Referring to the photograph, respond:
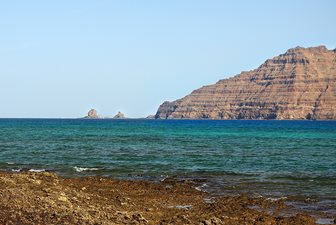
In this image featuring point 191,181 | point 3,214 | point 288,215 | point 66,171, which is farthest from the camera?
point 66,171

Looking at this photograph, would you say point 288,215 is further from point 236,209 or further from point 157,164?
point 157,164

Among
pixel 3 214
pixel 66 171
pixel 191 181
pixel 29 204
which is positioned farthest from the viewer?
pixel 66 171

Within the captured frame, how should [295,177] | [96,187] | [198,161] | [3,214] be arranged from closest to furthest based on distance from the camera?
[3,214]
[96,187]
[295,177]
[198,161]

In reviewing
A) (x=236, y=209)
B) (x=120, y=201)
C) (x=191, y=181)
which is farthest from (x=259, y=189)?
(x=120, y=201)

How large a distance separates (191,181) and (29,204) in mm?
15594

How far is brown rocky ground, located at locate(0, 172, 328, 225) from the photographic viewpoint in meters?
18.1

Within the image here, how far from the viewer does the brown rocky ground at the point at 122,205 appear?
18.1 m

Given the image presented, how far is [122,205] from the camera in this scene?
22.7 metres

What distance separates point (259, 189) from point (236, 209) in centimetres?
762

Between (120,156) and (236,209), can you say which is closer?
(236,209)

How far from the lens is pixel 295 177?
36.3 meters

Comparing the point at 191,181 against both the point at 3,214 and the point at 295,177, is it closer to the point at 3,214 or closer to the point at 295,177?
the point at 295,177

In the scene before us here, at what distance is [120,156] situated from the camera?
52.0 metres

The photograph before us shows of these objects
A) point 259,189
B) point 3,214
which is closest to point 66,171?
point 259,189
